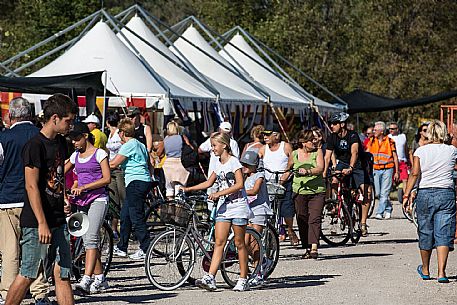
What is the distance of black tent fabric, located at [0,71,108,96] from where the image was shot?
49.2 ft

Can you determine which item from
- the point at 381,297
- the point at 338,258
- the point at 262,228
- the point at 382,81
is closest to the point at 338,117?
the point at 338,258

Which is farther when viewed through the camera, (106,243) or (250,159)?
(250,159)

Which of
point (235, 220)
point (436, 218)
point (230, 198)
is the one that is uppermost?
point (230, 198)

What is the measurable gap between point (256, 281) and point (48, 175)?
12.3ft

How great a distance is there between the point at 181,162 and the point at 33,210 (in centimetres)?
885

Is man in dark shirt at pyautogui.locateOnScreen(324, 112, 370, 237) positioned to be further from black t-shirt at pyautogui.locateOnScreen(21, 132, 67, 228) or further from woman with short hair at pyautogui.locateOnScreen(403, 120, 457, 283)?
black t-shirt at pyautogui.locateOnScreen(21, 132, 67, 228)

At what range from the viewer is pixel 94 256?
33.1 feet

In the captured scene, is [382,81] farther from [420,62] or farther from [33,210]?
[33,210]

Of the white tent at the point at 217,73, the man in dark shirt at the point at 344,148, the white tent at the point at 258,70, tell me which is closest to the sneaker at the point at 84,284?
the man in dark shirt at the point at 344,148

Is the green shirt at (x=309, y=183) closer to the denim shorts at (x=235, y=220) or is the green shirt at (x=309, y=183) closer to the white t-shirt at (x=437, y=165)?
the white t-shirt at (x=437, y=165)

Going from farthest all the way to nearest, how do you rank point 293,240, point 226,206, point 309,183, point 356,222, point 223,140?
point 356,222
point 293,240
point 309,183
point 223,140
point 226,206

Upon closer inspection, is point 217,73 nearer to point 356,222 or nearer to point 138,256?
point 356,222

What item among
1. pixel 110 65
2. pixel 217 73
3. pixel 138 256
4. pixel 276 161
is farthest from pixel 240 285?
pixel 217 73

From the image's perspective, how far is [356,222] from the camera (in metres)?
15.9
